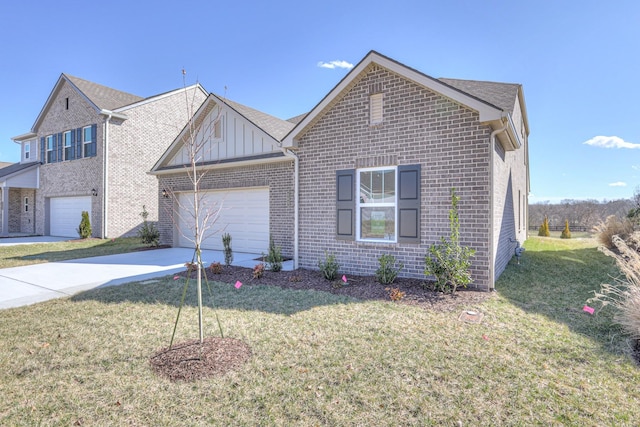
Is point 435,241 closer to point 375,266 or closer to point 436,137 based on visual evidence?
point 375,266

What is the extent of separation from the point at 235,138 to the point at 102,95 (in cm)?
1226

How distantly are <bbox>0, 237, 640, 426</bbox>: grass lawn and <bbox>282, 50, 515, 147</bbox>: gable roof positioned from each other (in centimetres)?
344

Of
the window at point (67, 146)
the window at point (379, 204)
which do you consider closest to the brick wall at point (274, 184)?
the window at point (379, 204)

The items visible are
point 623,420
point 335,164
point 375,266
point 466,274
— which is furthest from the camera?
point 335,164

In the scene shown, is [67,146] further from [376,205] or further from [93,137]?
[376,205]

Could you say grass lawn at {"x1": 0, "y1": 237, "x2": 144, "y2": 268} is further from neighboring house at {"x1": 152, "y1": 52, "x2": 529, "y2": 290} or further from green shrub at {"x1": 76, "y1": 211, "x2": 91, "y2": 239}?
neighboring house at {"x1": 152, "y1": 52, "x2": 529, "y2": 290}

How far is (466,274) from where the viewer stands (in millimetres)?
6008

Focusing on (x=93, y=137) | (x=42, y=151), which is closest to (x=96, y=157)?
(x=93, y=137)

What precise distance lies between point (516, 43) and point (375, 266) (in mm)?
9237

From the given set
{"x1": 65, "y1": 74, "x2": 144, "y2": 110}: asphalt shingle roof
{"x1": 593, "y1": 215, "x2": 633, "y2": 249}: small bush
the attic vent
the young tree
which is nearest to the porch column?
{"x1": 65, "y1": 74, "x2": 144, "y2": 110}: asphalt shingle roof

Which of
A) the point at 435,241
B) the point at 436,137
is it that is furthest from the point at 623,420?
the point at 436,137

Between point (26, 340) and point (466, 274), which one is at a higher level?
point (466, 274)

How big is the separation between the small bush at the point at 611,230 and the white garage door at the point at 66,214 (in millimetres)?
24516

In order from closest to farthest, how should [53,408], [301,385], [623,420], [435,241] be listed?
[623,420]
[53,408]
[301,385]
[435,241]
